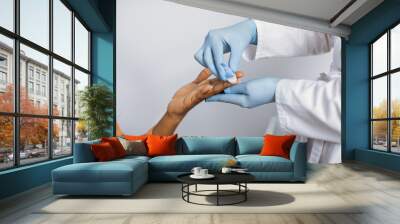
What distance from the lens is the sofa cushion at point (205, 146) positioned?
6875 millimetres

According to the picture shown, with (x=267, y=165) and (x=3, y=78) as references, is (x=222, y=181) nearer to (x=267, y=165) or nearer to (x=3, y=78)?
(x=267, y=165)

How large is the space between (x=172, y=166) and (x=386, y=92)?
17.0 feet

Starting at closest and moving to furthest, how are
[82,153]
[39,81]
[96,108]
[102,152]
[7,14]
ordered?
[7,14], [82,153], [102,152], [39,81], [96,108]

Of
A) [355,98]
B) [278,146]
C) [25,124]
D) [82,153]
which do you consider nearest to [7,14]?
[25,124]

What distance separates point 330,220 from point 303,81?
5.06m

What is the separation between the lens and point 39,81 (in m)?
5.92

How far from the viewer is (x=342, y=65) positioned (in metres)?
9.12

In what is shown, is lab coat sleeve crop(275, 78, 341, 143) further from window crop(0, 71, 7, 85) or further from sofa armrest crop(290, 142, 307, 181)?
window crop(0, 71, 7, 85)

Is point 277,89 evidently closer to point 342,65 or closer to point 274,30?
point 274,30

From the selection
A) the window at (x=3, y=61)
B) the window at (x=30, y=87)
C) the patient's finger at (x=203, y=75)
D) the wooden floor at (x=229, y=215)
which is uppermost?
the patient's finger at (x=203, y=75)

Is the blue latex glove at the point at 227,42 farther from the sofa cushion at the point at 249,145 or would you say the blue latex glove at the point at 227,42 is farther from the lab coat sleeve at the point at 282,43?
the sofa cushion at the point at 249,145

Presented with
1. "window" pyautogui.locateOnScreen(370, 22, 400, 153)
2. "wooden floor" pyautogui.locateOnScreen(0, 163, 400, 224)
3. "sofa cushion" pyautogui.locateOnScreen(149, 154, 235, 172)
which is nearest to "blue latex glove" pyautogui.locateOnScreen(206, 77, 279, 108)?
"window" pyautogui.locateOnScreen(370, 22, 400, 153)

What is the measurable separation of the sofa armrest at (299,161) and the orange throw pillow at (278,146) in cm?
23

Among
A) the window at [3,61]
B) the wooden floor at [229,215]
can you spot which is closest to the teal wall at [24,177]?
the wooden floor at [229,215]
